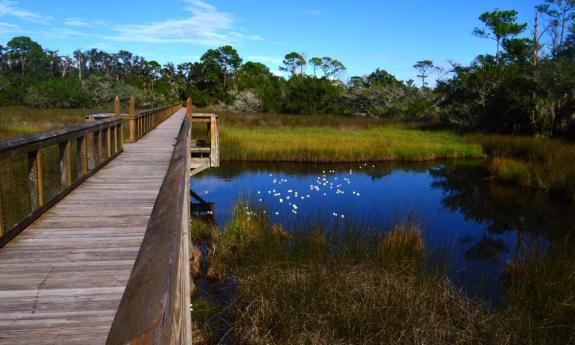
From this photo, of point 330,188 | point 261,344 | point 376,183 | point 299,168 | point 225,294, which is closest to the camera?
point 261,344

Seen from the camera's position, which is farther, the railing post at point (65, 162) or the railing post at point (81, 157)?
the railing post at point (81, 157)

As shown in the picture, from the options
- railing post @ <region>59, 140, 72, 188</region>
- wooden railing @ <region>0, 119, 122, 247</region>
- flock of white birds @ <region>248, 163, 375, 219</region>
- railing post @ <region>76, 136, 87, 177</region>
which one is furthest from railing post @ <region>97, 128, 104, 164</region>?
flock of white birds @ <region>248, 163, 375, 219</region>

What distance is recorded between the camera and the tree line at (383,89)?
2689 centimetres

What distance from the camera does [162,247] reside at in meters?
1.12

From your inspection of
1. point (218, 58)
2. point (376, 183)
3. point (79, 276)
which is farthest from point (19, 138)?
point (218, 58)

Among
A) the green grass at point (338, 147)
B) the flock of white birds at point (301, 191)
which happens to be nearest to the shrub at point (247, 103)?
the green grass at point (338, 147)

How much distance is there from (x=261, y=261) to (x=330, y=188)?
837cm

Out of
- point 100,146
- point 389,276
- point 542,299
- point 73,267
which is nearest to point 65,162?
point 100,146

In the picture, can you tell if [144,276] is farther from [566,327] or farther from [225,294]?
[225,294]

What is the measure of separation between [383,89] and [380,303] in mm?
55229

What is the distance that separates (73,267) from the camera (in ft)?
11.8

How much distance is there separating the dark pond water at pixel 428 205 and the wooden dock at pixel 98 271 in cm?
462

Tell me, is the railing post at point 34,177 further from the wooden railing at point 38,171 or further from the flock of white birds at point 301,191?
the flock of white birds at point 301,191

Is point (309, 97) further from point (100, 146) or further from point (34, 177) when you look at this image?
point (34, 177)
